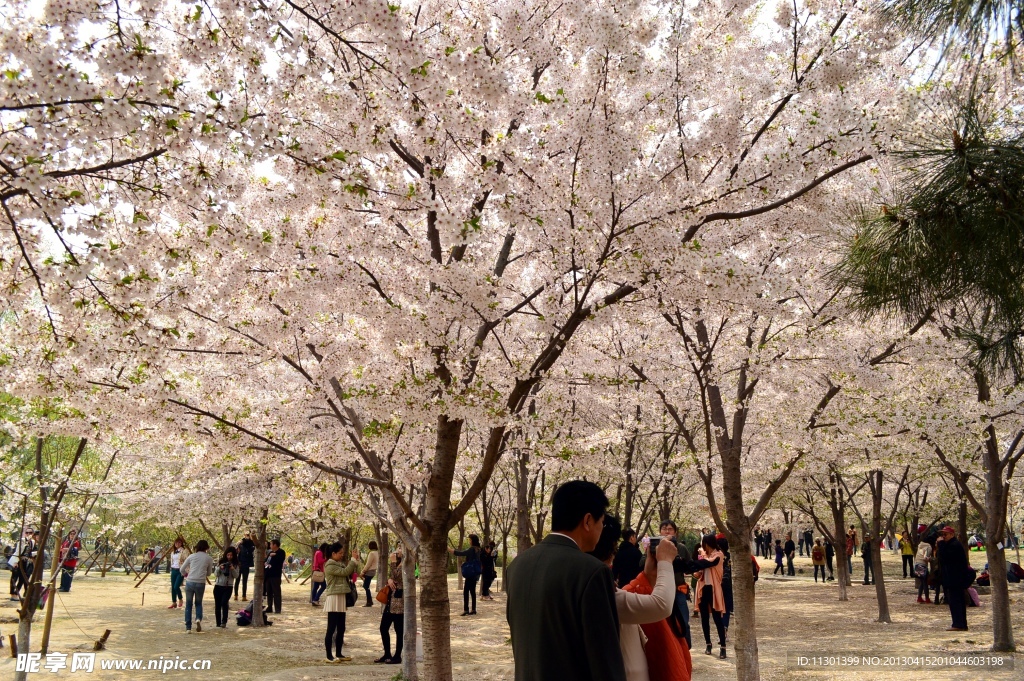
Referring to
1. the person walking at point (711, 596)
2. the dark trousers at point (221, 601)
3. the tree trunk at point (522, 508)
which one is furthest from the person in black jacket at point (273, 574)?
the person walking at point (711, 596)

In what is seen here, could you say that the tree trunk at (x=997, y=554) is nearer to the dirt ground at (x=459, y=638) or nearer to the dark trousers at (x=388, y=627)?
the dirt ground at (x=459, y=638)

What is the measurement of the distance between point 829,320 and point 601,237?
139 inches

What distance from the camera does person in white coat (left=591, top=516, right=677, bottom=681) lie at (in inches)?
126

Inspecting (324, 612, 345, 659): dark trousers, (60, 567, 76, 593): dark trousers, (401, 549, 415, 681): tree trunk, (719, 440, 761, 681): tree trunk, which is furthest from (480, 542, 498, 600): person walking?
(719, 440, 761, 681): tree trunk

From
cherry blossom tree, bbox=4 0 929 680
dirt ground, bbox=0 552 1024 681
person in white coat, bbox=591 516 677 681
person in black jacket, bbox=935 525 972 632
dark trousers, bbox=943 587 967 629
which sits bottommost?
dirt ground, bbox=0 552 1024 681

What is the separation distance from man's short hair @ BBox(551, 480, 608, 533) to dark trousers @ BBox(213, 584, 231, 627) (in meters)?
14.5

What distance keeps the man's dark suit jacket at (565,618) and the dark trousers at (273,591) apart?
667 inches

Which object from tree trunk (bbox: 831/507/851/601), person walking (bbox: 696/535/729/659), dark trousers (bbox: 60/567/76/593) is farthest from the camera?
dark trousers (bbox: 60/567/76/593)

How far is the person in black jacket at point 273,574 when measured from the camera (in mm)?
17891

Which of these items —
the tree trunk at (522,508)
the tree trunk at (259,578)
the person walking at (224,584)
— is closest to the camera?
the tree trunk at (522,508)

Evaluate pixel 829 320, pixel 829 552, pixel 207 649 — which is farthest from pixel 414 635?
pixel 829 552

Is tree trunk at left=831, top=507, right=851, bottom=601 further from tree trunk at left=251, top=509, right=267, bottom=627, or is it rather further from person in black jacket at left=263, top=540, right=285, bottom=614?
tree trunk at left=251, top=509, right=267, bottom=627

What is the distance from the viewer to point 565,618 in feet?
9.61

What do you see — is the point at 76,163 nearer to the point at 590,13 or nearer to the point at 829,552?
the point at 590,13
